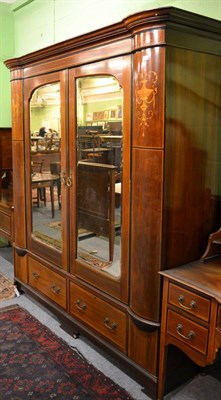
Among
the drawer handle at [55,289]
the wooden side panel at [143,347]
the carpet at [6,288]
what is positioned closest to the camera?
the wooden side panel at [143,347]

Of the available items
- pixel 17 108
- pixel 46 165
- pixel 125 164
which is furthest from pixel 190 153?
pixel 17 108

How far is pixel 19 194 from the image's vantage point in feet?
9.59

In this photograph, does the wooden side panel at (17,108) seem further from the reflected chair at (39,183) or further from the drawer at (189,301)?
the drawer at (189,301)

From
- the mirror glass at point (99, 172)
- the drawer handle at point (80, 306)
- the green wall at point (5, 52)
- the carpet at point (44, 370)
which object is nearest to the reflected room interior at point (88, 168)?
the mirror glass at point (99, 172)

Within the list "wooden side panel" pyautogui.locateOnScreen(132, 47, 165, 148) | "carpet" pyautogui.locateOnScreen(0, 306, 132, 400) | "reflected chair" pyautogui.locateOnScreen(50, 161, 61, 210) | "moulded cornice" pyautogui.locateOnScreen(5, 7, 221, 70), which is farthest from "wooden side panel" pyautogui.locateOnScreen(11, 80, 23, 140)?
"carpet" pyautogui.locateOnScreen(0, 306, 132, 400)

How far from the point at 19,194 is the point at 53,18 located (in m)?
1.66

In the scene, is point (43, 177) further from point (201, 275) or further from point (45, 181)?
point (201, 275)

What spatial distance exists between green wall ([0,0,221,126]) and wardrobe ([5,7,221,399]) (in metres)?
0.61

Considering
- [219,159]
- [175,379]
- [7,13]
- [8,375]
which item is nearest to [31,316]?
[8,375]

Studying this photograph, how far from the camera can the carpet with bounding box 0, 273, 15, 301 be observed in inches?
123

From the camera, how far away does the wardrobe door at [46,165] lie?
2434 mm

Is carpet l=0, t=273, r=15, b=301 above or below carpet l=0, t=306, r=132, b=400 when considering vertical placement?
above

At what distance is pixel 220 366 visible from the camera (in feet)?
7.25

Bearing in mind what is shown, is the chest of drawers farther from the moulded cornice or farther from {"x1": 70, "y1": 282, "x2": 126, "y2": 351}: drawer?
the moulded cornice
